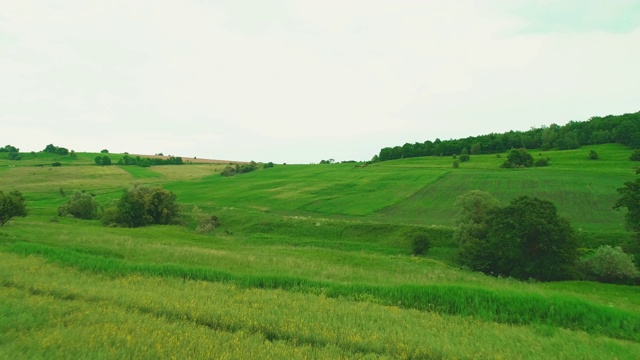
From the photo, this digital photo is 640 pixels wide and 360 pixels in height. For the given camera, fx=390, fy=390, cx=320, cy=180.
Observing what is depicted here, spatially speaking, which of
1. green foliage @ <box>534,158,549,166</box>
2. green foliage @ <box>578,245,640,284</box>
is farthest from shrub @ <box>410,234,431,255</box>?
green foliage @ <box>534,158,549,166</box>

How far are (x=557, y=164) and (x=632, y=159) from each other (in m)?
15.5

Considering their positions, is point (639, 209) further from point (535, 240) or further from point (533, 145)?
point (533, 145)

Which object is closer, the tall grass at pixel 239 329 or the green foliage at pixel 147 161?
the tall grass at pixel 239 329

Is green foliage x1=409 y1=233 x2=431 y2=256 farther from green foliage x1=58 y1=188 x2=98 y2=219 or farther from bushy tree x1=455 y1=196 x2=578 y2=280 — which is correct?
green foliage x1=58 y1=188 x2=98 y2=219

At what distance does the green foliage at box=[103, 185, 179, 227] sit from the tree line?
114m

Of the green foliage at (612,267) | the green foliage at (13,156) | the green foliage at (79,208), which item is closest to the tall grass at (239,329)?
the green foliage at (612,267)

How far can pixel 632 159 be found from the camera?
3720 inches

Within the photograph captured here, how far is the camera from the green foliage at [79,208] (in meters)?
73.0

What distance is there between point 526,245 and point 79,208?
2929 inches

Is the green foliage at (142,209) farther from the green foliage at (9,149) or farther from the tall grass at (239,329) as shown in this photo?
the green foliage at (9,149)

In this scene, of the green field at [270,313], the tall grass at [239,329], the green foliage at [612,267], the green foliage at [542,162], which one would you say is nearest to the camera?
the tall grass at [239,329]

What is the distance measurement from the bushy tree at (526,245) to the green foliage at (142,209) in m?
49.9

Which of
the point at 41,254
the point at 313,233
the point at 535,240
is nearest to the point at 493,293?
the point at 41,254

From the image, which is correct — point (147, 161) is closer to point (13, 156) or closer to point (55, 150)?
point (55, 150)
